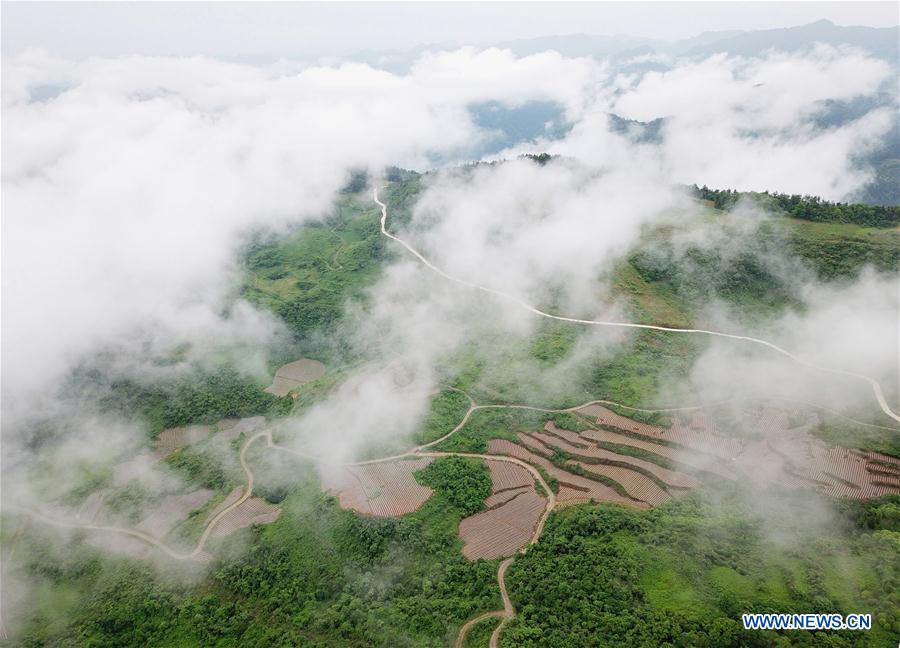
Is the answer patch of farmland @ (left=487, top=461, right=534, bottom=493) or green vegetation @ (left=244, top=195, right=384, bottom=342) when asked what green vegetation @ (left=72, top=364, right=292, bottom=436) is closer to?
green vegetation @ (left=244, top=195, right=384, bottom=342)

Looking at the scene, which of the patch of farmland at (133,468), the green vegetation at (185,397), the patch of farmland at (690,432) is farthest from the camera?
the green vegetation at (185,397)

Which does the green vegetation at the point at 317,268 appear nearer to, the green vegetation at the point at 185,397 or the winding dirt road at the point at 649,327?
the winding dirt road at the point at 649,327

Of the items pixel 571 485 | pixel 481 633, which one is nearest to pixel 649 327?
pixel 571 485

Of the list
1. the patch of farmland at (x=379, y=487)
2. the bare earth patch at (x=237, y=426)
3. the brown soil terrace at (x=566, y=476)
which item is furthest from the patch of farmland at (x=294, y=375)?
the patch of farmland at (x=379, y=487)

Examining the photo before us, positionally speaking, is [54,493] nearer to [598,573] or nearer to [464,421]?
[464,421]

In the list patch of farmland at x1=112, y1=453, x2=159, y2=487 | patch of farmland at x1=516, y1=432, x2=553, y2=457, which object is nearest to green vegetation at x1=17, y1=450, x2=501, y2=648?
patch of farmland at x1=112, y1=453, x2=159, y2=487

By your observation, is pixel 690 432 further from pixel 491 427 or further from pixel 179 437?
pixel 179 437
